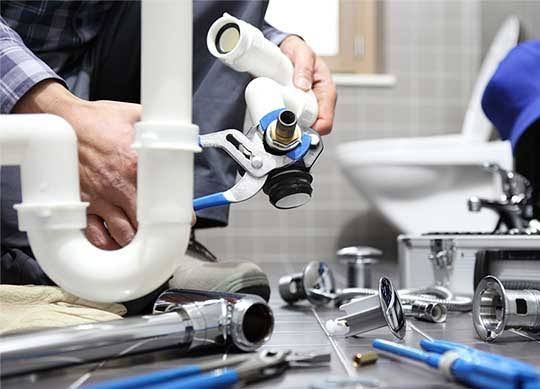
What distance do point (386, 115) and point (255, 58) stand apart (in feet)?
6.40

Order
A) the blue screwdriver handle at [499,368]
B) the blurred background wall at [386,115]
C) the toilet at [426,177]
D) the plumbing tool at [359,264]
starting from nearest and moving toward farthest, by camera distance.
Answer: the blue screwdriver handle at [499,368], the plumbing tool at [359,264], the toilet at [426,177], the blurred background wall at [386,115]

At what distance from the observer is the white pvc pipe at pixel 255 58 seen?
739 millimetres

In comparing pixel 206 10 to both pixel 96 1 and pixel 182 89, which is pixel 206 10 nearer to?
pixel 96 1

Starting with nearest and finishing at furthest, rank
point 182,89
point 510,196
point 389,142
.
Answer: point 182,89, point 510,196, point 389,142

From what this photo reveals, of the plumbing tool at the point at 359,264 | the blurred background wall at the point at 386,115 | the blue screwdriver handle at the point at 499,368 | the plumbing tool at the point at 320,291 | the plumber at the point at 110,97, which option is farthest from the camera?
the blurred background wall at the point at 386,115

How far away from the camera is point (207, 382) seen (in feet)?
1.49

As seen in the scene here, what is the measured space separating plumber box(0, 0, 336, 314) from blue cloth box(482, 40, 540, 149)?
59 centimetres

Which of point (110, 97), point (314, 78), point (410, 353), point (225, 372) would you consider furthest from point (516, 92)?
point (225, 372)

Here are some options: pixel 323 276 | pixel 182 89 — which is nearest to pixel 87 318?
pixel 182 89

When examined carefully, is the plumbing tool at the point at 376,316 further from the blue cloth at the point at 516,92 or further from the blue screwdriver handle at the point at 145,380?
the blue cloth at the point at 516,92

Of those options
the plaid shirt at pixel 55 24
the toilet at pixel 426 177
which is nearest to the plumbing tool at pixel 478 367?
the plaid shirt at pixel 55 24

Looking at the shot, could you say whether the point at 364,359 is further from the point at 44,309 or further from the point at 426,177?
the point at 426,177

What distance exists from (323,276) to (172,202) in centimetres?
46

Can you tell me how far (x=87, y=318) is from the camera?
66 centimetres
